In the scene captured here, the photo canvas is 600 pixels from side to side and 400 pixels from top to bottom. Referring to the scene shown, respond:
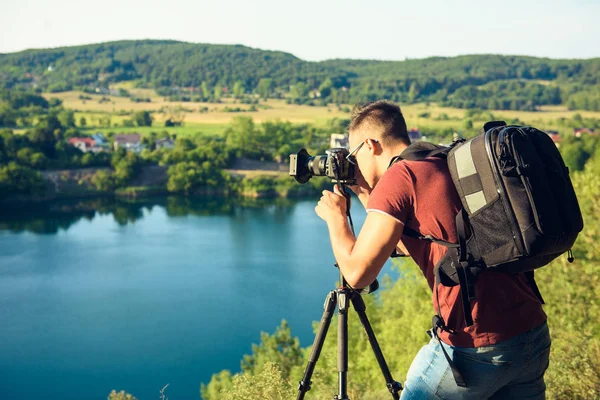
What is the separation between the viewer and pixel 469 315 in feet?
4.62

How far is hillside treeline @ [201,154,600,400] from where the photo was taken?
9.42 feet

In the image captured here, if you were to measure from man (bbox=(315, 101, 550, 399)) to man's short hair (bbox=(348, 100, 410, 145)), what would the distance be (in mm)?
227

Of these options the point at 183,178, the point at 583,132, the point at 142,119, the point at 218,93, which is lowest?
the point at 183,178

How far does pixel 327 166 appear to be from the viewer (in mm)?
1847

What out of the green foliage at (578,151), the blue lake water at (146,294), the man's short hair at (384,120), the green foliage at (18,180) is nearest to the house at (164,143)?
the green foliage at (18,180)

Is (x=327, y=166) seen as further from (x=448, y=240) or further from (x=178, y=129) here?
(x=178, y=129)

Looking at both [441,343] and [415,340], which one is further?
[415,340]

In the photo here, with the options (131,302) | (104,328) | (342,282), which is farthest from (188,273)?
(342,282)

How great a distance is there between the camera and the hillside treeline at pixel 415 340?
9.42 ft

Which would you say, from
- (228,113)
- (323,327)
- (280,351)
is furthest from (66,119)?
(323,327)

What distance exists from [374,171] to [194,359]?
1077 centimetres

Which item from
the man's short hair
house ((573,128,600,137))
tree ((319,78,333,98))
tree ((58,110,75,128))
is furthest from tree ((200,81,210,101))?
the man's short hair

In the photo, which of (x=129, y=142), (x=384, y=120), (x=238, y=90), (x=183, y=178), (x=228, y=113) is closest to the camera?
(x=384, y=120)

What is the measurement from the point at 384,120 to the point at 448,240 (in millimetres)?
399
